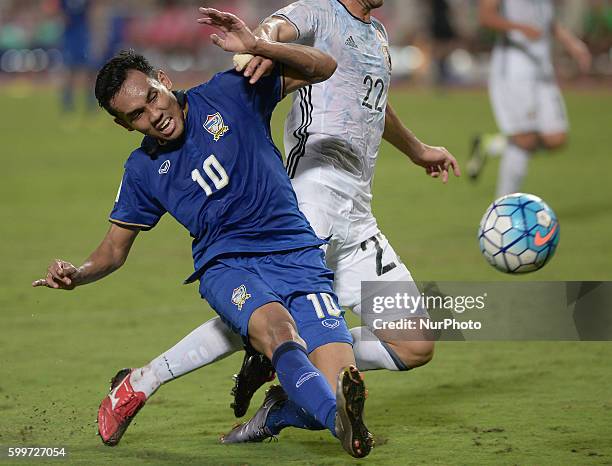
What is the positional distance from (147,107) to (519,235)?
242 cm

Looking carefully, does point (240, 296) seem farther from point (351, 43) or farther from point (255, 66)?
point (351, 43)

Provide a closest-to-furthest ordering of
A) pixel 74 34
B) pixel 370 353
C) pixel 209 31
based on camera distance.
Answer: pixel 370 353, pixel 74 34, pixel 209 31

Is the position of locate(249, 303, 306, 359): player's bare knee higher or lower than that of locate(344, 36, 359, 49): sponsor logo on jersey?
lower

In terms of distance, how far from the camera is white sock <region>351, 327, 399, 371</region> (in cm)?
544

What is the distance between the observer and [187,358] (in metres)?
5.16

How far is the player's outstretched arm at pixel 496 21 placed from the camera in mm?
10961

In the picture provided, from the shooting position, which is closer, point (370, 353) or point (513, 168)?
point (370, 353)

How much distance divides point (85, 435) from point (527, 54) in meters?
7.16

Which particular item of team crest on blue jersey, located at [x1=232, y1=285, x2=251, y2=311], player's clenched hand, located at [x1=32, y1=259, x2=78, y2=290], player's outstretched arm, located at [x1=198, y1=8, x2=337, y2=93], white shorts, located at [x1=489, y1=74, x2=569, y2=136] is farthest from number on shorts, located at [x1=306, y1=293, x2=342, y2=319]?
white shorts, located at [x1=489, y1=74, x2=569, y2=136]

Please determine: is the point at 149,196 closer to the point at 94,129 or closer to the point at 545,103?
the point at 545,103

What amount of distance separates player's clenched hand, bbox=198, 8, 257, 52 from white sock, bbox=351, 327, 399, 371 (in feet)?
5.02

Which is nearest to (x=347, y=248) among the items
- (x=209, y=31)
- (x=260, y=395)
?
(x=260, y=395)

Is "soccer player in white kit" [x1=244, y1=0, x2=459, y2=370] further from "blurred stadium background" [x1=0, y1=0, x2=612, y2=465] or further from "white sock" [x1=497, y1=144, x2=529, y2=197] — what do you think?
"white sock" [x1=497, y1=144, x2=529, y2=197]

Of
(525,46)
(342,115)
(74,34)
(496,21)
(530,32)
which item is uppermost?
(342,115)
